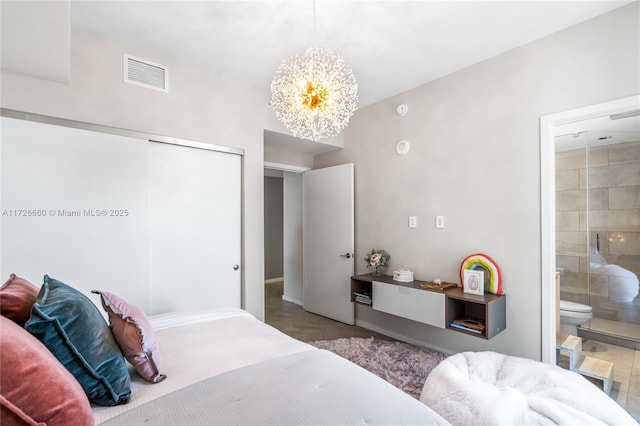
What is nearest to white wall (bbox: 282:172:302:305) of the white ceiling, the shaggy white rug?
the shaggy white rug

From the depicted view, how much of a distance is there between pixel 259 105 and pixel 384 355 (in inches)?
112

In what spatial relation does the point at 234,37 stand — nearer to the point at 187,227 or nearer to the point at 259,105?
the point at 259,105

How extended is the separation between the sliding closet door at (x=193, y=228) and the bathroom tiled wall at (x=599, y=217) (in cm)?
292

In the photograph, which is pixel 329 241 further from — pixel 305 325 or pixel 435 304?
pixel 435 304

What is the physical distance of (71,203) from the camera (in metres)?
2.17

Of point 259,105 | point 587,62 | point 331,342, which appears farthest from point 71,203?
point 587,62

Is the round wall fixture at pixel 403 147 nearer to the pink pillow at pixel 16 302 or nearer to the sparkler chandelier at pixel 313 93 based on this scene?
the sparkler chandelier at pixel 313 93

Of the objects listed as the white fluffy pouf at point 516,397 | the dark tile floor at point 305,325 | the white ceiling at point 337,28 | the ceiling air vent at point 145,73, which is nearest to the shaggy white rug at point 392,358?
the dark tile floor at point 305,325

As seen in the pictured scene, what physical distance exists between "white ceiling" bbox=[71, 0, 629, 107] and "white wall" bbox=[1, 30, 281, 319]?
173mm

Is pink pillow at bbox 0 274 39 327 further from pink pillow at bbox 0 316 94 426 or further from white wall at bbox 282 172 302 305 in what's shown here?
white wall at bbox 282 172 302 305

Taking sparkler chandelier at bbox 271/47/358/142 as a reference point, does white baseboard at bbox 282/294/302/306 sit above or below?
below

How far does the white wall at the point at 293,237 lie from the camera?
5039mm

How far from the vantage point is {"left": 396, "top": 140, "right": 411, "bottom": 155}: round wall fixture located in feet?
10.7

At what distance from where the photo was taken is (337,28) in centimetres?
222
